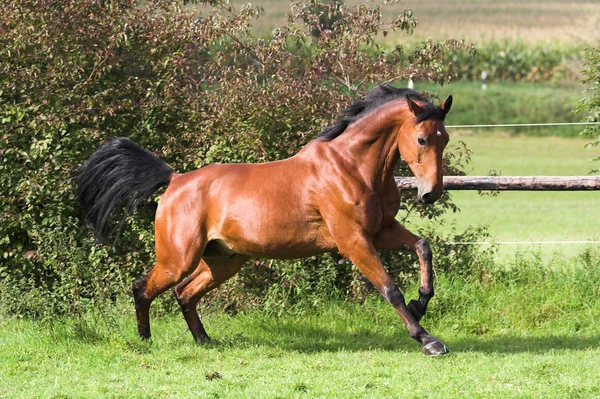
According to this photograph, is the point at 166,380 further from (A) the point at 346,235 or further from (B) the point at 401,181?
(B) the point at 401,181

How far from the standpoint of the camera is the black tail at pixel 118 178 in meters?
7.60

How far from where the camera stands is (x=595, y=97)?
29.0 feet

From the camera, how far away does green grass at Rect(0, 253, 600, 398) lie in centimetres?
573

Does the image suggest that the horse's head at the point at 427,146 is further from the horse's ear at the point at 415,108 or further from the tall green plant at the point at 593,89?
the tall green plant at the point at 593,89

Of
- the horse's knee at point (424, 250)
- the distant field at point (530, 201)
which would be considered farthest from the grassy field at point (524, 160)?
the horse's knee at point (424, 250)

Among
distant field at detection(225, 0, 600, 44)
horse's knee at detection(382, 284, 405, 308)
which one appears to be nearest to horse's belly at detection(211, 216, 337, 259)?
horse's knee at detection(382, 284, 405, 308)

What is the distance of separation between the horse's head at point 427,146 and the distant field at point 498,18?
3191 mm

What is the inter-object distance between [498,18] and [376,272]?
17.7m

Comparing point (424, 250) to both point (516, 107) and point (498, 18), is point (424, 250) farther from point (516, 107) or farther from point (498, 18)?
point (516, 107)

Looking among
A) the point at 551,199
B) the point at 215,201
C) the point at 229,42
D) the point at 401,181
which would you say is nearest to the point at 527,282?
the point at 401,181

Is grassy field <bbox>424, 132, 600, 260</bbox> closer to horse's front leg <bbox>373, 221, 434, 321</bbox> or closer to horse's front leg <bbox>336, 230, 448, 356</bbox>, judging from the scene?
horse's front leg <bbox>373, 221, 434, 321</bbox>

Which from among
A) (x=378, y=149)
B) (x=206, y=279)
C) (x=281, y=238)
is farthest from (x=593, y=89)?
(x=206, y=279)

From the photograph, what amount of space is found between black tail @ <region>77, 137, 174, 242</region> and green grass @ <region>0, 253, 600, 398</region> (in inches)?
37.7

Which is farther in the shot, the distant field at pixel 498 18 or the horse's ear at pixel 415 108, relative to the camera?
the distant field at pixel 498 18
